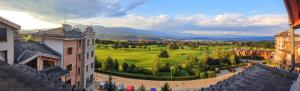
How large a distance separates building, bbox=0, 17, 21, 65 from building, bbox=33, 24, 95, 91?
6.67m

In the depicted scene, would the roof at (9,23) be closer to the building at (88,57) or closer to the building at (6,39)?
the building at (6,39)

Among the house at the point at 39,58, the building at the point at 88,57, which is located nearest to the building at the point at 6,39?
the house at the point at 39,58

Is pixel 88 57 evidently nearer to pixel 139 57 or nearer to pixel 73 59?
pixel 73 59

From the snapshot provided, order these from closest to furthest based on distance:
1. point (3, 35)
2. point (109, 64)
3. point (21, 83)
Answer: point (21, 83)
point (3, 35)
point (109, 64)

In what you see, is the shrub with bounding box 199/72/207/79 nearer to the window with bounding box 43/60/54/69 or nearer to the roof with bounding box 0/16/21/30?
the window with bounding box 43/60/54/69

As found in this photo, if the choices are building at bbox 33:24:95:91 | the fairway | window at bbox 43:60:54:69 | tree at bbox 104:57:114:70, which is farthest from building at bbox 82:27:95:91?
the fairway

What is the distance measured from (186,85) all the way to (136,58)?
33.1 meters

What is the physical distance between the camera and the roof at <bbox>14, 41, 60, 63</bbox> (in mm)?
23284

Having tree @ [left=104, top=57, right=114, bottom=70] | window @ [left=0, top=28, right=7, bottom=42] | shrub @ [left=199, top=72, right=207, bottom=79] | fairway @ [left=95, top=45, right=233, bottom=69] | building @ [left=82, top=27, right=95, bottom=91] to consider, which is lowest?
shrub @ [left=199, top=72, right=207, bottom=79]

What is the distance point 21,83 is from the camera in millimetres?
5098

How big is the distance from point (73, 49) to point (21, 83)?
26019mm

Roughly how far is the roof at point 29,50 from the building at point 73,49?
23.9 inches

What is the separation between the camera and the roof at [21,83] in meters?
4.80

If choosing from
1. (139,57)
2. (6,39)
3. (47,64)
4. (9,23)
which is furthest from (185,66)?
(9,23)
